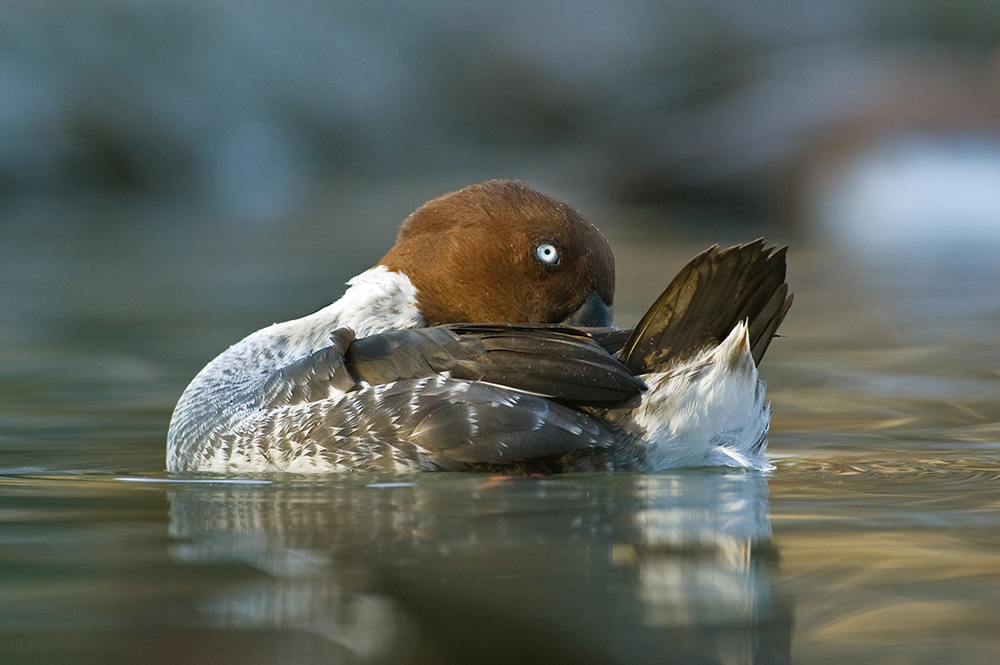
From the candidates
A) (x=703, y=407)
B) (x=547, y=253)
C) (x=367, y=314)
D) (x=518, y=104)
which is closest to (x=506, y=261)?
(x=547, y=253)

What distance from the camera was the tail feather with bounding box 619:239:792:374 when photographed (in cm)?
332

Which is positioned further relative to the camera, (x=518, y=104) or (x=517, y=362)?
(x=518, y=104)

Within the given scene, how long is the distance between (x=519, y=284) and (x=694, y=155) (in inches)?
382

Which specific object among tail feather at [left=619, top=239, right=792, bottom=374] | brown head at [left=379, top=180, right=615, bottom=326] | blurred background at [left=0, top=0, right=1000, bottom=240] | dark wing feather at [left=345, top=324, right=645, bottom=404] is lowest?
dark wing feather at [left=345, top=324, right=645, bottom=404]

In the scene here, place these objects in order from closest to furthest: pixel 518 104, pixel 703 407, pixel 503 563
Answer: pixel 503 563 → pixel 703 407 → pixel 518 104

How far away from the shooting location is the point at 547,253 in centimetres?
399

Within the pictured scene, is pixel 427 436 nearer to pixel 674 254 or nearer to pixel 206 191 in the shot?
pixel 674 254

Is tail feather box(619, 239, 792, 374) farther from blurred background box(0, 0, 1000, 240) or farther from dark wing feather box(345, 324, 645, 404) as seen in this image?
blurred background box(0, 0, 1000, 240)

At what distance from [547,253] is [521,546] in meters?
1.34

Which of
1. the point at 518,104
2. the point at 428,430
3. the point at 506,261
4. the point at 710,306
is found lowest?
the point at 428,430

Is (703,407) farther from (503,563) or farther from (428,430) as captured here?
(503,563)

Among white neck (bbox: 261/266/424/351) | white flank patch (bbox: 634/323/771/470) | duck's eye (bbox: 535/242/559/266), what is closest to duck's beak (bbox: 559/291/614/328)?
duck's eye (bbox: 535/242/559/266)

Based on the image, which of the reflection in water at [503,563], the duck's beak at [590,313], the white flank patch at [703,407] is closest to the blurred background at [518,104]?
the duck's beak at [590,313]

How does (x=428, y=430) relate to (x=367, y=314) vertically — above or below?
below
